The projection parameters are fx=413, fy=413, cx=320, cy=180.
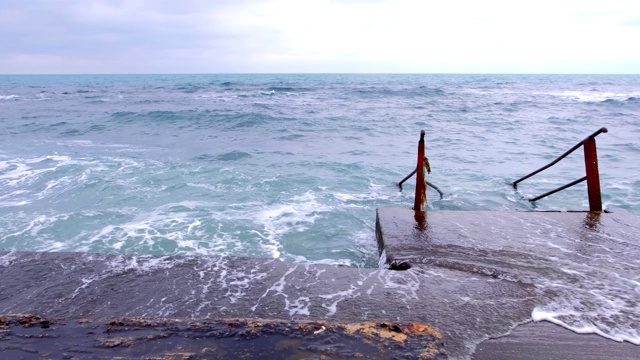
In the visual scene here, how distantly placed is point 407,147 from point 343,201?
25.8ft

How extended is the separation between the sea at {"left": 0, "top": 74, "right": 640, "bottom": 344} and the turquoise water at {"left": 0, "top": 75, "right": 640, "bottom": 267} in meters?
0.05

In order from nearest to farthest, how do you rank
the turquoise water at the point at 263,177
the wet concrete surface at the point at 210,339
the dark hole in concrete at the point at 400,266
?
the wet concrete surface at the point at 210,339, the dark hole in concrete at the point at 400,266, the turquoise water at the point at 263,177

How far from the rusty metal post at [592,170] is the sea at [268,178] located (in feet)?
7.82

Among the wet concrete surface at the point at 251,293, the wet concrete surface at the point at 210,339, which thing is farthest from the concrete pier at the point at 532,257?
the wet concrete surface at the point at 210,339

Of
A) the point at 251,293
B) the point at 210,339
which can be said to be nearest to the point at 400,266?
the point at 251,293

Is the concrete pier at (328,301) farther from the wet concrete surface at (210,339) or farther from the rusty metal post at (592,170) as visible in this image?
the rusty metal post at (592,170)

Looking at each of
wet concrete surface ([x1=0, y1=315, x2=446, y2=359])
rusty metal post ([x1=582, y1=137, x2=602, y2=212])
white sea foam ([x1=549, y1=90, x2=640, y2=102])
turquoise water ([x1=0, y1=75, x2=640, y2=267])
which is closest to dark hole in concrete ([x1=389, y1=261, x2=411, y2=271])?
wet concrete surface ([x1=0, y1=315, x2=446, y2=359])

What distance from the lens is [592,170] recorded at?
622 cm

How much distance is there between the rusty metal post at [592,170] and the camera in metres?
6.16

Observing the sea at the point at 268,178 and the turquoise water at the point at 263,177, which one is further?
the turquoise water at the point at 263,177

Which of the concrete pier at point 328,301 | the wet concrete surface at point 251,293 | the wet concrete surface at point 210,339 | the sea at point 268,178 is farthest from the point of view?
the sea at point 268,178

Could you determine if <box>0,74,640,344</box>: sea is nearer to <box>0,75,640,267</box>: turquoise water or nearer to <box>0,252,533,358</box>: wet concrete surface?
<box>0,75,640,267</box>: turquoise water

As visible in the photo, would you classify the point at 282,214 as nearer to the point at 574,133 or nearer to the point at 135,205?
the point at 135,205

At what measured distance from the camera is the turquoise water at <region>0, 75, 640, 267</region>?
7.60 meters
